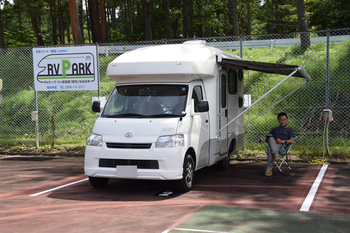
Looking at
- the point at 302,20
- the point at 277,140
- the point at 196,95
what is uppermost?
the point at 302,20

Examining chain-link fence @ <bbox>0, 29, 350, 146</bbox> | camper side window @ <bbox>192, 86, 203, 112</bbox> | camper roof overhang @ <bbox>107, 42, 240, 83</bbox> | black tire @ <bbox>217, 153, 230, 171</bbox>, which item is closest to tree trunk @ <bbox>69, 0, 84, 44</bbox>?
chain-link fence @ <bbox>0, 29, 350, 146</bbox>

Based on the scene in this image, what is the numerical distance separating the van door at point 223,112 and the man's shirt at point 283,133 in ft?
3.44

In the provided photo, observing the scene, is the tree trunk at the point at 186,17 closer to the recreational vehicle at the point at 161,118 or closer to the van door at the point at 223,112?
the van door at the point at 223,112

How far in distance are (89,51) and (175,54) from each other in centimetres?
497

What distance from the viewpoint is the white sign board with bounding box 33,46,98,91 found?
12102 millimetres

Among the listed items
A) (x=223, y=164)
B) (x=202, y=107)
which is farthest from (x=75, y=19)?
(x=202, y=107)

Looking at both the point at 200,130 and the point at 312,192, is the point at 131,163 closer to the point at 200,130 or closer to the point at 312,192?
the point at 200,130

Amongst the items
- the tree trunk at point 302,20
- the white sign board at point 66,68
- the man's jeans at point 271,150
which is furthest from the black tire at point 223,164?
the tree trunk at point 302,20

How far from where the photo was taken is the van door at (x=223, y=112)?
8.98 metres

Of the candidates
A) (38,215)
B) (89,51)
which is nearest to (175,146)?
(38,215)

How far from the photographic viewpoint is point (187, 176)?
7363mm

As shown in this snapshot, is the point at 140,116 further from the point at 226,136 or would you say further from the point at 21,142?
the point at 21,142

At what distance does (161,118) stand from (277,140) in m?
3.14

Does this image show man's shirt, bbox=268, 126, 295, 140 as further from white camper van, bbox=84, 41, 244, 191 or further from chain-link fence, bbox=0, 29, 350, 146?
chain-link fence, bbox=0, 29, 350, 146
